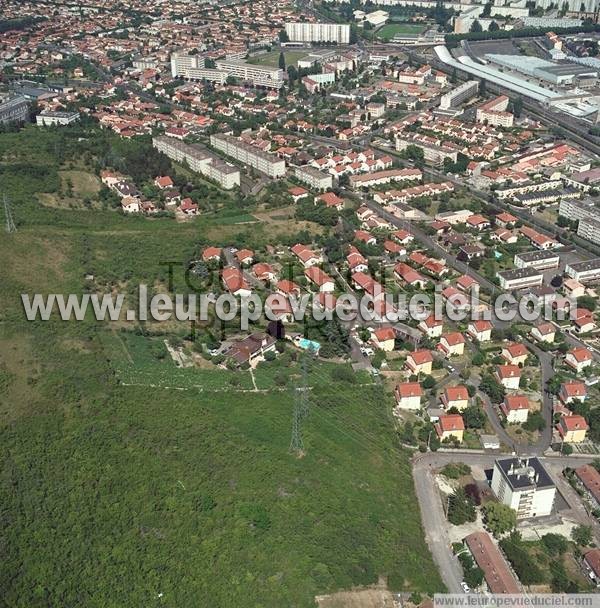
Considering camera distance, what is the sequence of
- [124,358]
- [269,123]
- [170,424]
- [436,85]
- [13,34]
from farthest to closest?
1. [13,34]
2. [436,85]
3. [269,123]
4. [124,358]
5. [170,424]

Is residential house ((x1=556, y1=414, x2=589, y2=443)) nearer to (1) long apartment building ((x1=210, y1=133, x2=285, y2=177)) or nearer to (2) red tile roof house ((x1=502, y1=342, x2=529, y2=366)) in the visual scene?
(2) red tile roof house ((x1=502, y1=342, x2=529, y2=366))

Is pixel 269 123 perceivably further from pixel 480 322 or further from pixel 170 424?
pixel 170 424

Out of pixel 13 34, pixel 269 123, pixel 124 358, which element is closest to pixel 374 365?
pixel 124 358

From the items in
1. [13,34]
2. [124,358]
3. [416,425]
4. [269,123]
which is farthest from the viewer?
[13,34]

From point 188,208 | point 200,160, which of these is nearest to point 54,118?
point 200,160

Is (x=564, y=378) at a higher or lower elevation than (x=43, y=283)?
lower

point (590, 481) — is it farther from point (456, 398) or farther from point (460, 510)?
point (456, 398)
